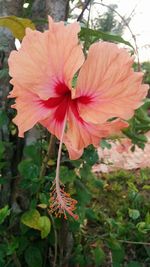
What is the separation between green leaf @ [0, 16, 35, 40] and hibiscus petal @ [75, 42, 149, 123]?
0.56 ft

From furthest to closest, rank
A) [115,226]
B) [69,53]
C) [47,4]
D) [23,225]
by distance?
[115,226] < [23,225] < [47,4] < [69,53]

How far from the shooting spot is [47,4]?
2.68 feet

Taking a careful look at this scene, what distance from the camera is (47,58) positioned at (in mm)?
431

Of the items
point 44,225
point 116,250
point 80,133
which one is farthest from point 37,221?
point 80,133

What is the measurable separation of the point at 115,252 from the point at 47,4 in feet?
1.93

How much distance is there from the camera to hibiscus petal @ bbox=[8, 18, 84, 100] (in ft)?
1.34

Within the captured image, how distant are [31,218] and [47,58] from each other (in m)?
0.52

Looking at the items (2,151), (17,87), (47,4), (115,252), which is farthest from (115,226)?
(17,87)

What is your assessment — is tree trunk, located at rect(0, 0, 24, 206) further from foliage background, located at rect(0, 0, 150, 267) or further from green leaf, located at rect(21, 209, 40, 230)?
green leaf, located at rect(21, 209, 40, 230)

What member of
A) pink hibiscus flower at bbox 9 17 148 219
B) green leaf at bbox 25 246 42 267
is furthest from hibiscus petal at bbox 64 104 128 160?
green leaf at bbox 25 246 42 267

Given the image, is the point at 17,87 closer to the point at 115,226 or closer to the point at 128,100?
the point at 128,100

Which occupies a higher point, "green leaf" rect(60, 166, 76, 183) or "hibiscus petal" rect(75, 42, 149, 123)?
→ "hibiscus petal" rect(75, 42, 149, 123)

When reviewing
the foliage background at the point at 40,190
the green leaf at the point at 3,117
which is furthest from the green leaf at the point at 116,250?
the green leaf at the point at 3,117

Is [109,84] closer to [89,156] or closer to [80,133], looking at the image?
[80,133]
